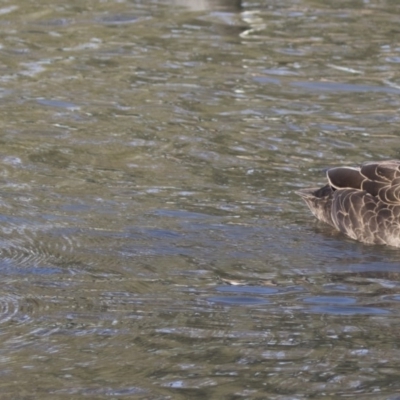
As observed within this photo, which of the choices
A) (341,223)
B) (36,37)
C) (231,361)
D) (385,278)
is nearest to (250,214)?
(341,223)

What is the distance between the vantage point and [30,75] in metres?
14.4

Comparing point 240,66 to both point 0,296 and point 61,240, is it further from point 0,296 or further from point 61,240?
point 0,296

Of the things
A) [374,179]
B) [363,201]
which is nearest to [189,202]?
[363,201]

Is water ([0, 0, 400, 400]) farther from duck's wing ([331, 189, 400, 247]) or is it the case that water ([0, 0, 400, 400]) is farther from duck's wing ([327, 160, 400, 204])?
duck's wing ([327, 160, 400, 204])

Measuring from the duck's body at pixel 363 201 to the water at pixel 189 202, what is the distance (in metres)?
0.13

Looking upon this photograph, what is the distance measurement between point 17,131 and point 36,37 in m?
4.15

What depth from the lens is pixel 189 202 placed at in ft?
34.7

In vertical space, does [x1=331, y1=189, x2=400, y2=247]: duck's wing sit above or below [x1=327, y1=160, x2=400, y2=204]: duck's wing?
below

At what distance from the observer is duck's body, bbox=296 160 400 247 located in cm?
1014

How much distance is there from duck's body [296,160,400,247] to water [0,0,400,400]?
0.13 metres

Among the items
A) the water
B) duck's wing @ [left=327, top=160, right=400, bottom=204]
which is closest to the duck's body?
duck's wing @ [left=327, top=160, right=400, bottom=204]

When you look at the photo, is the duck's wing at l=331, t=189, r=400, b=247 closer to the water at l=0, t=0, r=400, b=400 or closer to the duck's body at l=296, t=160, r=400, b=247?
the duck's body at l=296, t=160, r=400, b=247

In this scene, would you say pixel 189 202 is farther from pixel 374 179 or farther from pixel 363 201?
pixel 374 179

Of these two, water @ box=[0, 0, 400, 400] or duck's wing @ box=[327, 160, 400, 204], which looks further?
duck's wing @ box=[327, 160, 400, 204]
